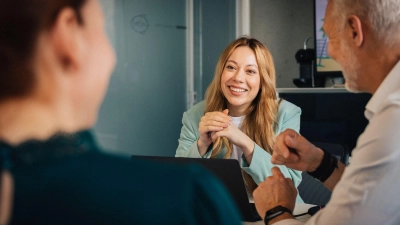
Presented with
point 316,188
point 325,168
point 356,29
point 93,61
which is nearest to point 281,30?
point 316,188

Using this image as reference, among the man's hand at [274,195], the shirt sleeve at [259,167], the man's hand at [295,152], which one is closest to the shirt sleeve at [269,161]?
the shirt sleeve at [259,167]

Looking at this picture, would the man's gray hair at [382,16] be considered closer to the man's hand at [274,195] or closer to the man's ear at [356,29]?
the man's ear at [356,29]

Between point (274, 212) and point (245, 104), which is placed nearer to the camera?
point (274, 212)

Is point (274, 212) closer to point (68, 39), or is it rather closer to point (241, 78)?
point (68, 39)

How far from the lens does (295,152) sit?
1138mm

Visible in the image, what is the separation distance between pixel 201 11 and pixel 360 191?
272 centimetres

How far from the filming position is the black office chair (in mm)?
1777

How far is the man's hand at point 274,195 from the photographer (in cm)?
98

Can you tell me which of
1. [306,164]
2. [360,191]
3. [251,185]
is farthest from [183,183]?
[251,185]

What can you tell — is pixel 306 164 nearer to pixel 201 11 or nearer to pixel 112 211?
pixel 112 211

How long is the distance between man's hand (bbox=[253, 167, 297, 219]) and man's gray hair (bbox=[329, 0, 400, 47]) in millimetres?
356

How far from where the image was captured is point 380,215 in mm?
779

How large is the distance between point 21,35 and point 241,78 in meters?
1.47

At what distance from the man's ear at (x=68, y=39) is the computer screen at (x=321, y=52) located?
2878 mm
